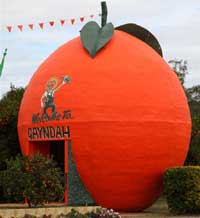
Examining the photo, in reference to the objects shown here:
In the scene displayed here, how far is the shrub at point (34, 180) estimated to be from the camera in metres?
19.8

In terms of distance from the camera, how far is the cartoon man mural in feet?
74.0

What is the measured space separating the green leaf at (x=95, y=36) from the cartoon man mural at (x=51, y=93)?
1.40m

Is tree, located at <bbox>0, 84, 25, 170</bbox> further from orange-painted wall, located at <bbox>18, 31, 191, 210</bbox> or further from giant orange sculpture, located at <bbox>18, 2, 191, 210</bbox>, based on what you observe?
orange-painted wall, located at <bbox>18, 31, 191, 210</bbox>

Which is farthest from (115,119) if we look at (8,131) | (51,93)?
(8,131)

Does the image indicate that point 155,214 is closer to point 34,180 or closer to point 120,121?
point 120,121

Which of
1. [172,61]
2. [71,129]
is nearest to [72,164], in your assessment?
[71,129]

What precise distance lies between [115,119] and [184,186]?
3238 mm

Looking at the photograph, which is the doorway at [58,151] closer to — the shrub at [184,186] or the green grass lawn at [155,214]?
the green grass lawn at [155,214]

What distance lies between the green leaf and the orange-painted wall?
0.77 feet

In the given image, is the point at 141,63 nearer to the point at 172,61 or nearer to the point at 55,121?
the point at 55,121

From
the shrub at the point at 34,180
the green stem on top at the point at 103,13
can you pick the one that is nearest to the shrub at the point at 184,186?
the shrub at the point at 34,180

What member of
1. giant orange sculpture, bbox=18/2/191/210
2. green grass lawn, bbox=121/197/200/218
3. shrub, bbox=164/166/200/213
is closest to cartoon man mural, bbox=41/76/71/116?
giant orange sculpture, bbox=18/2/191/210

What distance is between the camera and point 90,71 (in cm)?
2241

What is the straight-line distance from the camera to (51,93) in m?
22.7
